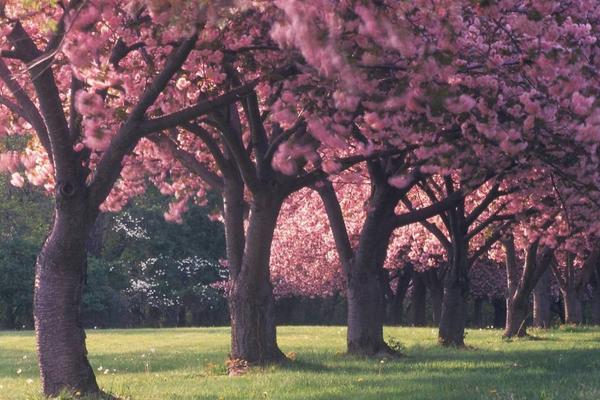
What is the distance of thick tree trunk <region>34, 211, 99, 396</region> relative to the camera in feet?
41.7

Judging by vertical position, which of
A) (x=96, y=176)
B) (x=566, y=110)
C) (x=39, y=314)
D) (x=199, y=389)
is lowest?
(x=199, y=389)

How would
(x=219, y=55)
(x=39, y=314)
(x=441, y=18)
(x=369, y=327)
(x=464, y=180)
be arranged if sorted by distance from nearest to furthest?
(x=441, y=18) → (x=39, y=314) → (x=219, y=55) → (x=464, y=180) → (x=369, y=327)

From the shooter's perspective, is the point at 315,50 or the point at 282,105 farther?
the point at 282,105

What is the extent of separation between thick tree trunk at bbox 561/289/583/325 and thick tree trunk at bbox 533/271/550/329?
580 centimetres

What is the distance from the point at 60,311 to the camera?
12750 millimetres

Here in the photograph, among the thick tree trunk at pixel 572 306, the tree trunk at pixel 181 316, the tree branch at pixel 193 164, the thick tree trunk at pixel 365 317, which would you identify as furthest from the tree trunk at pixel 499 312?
the tree branch at pixel 193 164

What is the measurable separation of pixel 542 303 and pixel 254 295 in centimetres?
2395

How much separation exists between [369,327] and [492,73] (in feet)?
30.5

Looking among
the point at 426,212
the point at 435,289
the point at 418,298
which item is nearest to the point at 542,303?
the point at 435,289

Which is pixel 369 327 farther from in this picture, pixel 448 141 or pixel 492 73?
pixel 492 73

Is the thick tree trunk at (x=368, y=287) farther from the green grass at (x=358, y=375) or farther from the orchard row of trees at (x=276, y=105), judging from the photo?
the green grass at (x=358, y=375)

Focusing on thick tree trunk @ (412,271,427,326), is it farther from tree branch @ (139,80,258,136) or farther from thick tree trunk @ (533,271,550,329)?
tree branch @ (139,80,258,136)

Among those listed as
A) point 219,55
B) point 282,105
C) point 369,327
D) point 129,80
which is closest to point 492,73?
point 282,105

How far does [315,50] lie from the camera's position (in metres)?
8.19
